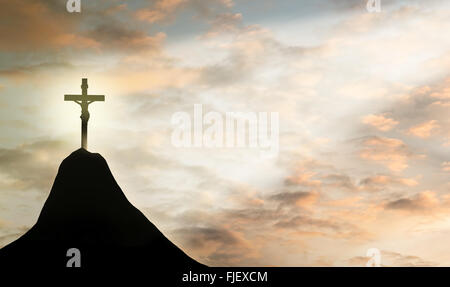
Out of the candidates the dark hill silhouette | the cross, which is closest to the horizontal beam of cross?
the cross

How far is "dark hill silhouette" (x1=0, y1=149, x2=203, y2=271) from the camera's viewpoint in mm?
45281

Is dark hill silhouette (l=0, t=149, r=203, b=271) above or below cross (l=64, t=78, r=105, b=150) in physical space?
below

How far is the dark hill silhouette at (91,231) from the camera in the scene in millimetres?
A: 45281

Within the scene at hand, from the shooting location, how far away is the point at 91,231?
45.8 meters

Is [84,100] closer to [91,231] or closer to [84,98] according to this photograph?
[84,98]

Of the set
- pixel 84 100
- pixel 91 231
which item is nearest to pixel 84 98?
pixel 84 100

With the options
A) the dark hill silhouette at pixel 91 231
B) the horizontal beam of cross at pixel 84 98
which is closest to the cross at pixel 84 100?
the horizontal beam of cross at pixel 84 98

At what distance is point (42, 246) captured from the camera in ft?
150

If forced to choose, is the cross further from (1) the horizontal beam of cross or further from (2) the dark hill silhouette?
(2) the dark hill silhouette

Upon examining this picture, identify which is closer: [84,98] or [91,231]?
[91,231]

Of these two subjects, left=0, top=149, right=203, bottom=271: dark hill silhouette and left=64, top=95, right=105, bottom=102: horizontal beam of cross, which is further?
left=64, top=95, right=105, bottom=102: horizontal beam of cross

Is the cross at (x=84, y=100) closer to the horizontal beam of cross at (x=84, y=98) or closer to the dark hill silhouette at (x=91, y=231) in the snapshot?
the horizontal beam of cross at (x=84, y=98)
